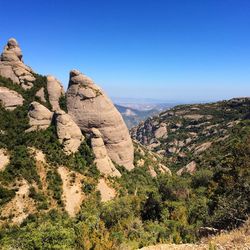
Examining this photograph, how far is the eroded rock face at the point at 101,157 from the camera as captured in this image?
63.4 m

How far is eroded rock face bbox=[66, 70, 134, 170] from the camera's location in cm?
6838

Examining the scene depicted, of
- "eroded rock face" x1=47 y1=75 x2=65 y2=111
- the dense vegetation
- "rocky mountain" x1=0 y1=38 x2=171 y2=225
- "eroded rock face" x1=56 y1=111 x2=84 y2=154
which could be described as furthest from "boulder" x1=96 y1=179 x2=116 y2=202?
"eroded rock face" x1=47 y1=75 x2=65 y2=111

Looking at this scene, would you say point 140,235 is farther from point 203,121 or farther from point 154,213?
point 203,121

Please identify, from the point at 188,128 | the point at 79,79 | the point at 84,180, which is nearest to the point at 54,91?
the point at 79,79

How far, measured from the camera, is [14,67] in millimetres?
74812

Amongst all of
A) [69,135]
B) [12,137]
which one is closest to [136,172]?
[69,135]

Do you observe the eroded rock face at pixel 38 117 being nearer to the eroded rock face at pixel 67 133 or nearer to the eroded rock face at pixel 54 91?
the eroded rock face at pixel 67 133

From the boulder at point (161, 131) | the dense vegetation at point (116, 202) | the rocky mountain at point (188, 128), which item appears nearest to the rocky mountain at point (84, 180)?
the dense vegetation at point (116, 202)

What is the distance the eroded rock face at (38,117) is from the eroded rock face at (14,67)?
1136cm

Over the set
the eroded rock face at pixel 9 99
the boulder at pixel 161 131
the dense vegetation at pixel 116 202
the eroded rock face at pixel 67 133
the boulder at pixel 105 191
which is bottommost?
the boulder at pixel 161 131

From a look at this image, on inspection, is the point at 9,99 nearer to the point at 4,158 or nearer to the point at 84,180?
the point at 4,158

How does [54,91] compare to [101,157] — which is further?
[54,91]

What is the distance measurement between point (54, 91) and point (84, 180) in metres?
24.7

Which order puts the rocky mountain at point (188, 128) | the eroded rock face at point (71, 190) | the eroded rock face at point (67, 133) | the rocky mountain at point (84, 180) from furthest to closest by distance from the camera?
the rocky mountain at point (188, 128) → the eroded rock face at point (67, 133) → the eroded rock face at point (71, 190) → the rocky mountain at point (84, 180)
